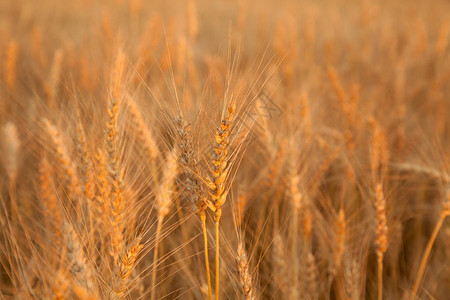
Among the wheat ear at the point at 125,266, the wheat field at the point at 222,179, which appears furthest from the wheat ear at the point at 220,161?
the wheat ear at the point at 125,266

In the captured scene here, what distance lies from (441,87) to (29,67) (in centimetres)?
398

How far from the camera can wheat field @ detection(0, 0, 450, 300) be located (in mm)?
920

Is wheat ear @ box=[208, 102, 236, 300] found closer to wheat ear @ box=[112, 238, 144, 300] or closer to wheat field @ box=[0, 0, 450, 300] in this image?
wheat field @ box=[0, 0, 450, 300]

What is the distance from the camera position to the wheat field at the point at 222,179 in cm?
92

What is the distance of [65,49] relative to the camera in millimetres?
3176

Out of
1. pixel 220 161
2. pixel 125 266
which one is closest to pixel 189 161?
pixel 220 161

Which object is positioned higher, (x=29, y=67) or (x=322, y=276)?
(x=29, y=67)

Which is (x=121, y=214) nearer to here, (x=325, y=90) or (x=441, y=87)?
(x=325, y=90)

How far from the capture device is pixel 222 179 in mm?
840

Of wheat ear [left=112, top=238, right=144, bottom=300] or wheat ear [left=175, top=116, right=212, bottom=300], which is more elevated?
wheat ear [left=175, top=116, right=212, bottom=300]

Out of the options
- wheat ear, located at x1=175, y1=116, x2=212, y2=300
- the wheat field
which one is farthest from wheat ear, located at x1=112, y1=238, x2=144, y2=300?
wheat ear, located at x1=175, y1=116, x2=212, y2=300

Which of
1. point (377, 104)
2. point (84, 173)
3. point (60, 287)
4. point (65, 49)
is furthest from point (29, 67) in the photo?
point (377, 104)

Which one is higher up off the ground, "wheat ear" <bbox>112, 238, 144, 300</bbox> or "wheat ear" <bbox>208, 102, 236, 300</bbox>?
"wheat ear" <bbox>208, 102, 236, 300</bbox>

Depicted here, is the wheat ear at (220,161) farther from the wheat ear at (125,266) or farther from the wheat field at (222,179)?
the wheat ear at (125,266)
